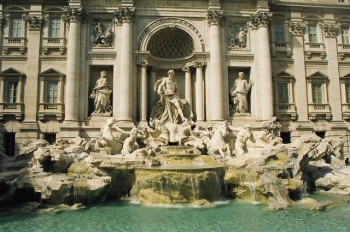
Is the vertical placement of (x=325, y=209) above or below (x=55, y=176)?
below

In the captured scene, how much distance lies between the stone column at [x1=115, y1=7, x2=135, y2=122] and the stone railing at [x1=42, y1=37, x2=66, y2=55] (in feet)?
14.6

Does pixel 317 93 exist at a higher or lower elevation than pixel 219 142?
higher

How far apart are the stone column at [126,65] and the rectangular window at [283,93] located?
11.5 metres

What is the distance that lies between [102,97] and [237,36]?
11.2 metres

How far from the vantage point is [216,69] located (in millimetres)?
21578

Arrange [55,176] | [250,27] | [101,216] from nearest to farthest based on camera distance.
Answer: [101,216]
[55,176]
[250,27]

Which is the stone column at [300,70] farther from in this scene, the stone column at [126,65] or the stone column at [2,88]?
the stone column at [2,88]

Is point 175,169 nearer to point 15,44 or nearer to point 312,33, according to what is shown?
point 15,44

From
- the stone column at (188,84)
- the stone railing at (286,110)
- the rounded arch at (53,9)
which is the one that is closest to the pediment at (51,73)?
the rounded arch at (53,9)

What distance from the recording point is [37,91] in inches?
845

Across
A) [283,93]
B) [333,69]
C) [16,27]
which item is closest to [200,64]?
[283,93]

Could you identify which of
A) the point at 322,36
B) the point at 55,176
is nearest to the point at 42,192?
the point at 55,176

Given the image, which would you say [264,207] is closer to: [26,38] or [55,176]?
[55,176]

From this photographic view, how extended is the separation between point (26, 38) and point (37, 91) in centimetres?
414
